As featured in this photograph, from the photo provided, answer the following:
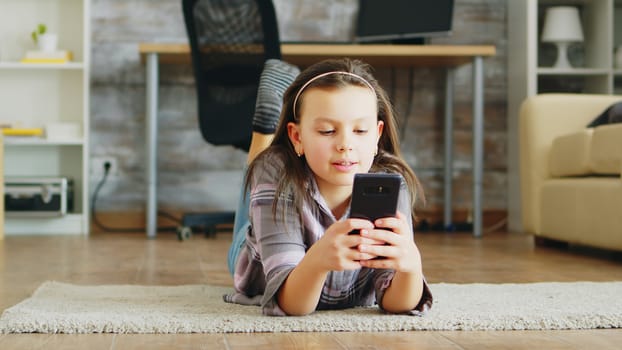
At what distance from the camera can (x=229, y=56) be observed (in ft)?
10.2

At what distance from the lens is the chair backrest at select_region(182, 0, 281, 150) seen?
9.98ft

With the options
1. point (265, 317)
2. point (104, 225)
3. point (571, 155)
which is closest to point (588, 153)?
point (571, 155)

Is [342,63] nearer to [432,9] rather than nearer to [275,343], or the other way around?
[275,343]

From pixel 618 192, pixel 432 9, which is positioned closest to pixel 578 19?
pixel 432 9

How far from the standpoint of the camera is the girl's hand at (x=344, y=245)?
1155mm

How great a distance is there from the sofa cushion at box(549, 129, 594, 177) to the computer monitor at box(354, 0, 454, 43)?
87cm

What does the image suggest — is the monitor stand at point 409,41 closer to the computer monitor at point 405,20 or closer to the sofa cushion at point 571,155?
the computer monitor at point 405,20

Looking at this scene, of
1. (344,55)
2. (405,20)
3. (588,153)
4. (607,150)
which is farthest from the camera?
(405,20)

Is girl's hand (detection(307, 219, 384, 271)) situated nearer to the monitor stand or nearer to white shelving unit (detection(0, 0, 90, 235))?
the monitor stand

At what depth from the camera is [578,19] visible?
3740mm

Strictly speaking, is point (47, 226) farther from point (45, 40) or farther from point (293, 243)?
point (293, 243)

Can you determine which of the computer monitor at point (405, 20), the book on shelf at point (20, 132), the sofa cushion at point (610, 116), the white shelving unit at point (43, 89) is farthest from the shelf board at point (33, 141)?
the sofa cushion at point (610, 116)

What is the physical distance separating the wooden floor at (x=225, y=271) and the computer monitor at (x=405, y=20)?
0.87 meters

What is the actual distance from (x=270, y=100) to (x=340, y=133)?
0.55 meters
